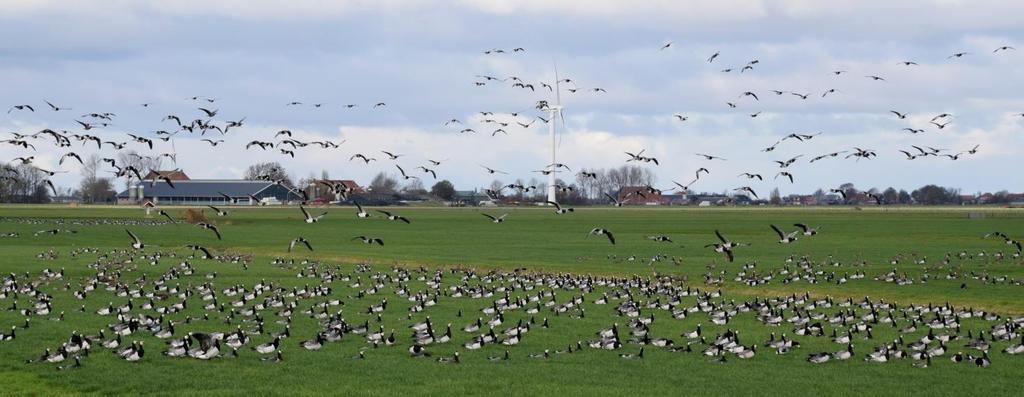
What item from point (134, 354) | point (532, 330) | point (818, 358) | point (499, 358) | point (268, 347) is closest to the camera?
point (134, 354)

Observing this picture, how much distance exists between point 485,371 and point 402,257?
4003 cm

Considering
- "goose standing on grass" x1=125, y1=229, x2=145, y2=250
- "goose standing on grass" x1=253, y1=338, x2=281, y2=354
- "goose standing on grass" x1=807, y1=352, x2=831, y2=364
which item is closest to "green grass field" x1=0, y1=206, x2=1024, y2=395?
"goose standing on grass" x1=807, y1=352, x2=831, y2=364

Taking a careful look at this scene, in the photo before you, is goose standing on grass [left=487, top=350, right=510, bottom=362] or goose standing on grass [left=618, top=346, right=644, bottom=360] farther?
goose standing on grass [left=618, top=346, right=644, bottom=360]

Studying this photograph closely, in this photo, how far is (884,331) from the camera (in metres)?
33.8

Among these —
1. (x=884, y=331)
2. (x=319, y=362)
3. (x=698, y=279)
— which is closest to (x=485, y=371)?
(x=319, y=362)

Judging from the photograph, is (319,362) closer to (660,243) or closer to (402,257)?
(402,257)

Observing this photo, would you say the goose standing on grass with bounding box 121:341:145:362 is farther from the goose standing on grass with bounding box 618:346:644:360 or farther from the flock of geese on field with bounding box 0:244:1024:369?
the goose standing on grass with bounding box 618:346:644:360

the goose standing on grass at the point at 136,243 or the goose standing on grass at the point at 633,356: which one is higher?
the goose standing on grass at the point at 136,243

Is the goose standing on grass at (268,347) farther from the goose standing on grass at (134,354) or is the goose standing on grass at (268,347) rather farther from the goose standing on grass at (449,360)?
the goose standing on grass at (449,360)

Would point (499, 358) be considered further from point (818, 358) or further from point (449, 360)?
point (818, 358)

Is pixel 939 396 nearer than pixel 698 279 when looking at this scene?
Yes

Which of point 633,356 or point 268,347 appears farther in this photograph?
point 268,347

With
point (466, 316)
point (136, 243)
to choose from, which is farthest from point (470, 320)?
point (136, 243)

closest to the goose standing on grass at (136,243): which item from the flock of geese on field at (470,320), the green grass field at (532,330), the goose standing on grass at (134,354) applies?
the green grass field at (532,330)
